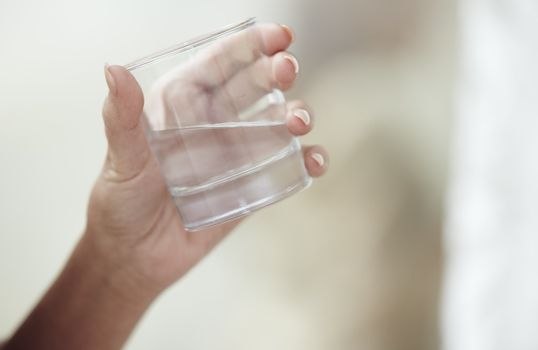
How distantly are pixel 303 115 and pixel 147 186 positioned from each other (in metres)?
0.23

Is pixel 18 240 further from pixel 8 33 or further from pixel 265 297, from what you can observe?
pixel 265 297

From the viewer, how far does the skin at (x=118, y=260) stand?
798 mm

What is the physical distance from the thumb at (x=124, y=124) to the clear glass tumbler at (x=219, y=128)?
1 cm

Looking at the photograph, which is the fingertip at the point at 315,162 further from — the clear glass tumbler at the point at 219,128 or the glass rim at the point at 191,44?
the glass rim at the point at 191,44

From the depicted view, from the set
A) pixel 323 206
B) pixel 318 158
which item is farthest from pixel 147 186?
pixel 323 206

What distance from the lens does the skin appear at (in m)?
0.80

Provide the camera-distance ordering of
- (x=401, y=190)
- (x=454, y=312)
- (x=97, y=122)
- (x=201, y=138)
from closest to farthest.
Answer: (x=201, y=138) → (x=454, y=312) → (x=97, y=122) → (x=401, y=190)

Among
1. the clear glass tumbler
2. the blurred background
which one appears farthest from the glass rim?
the blurred background

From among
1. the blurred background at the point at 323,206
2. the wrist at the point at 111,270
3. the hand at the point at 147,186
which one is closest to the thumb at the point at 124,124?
the hand at the point at 147,186

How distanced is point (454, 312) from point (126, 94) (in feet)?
2.57

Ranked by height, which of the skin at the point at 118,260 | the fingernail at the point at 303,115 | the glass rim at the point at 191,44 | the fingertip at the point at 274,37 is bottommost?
the skin at the point at 118,260

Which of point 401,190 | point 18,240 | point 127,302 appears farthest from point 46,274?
point 401,190

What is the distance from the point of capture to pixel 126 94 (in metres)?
0.64

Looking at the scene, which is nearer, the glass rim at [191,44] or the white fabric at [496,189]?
the glass rim at [191,44]
